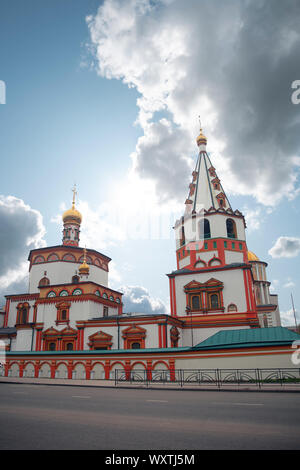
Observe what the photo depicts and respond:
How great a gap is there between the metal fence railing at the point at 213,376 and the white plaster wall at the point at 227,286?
962cm

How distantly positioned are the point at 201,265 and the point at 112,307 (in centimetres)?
1031

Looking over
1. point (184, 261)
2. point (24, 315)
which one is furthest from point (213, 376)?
point (24, 315)

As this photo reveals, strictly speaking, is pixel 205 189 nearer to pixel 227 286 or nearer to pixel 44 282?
pixel 227 286

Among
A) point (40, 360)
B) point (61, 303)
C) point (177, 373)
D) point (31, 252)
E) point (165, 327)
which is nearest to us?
point (177, 373)

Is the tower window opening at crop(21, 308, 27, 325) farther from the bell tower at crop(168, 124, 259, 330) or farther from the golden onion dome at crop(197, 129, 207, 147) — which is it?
the golden onion dome at crop(197, 129, 207, 147)

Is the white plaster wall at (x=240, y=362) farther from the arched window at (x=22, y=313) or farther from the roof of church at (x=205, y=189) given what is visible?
the arched window at (x=22, y=313)

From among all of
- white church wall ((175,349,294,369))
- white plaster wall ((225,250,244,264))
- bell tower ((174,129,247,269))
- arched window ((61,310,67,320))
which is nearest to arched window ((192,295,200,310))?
bell tower ((174,129,247,269))

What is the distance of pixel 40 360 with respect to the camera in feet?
82.8

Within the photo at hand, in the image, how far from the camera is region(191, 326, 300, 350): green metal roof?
19.6 meters
